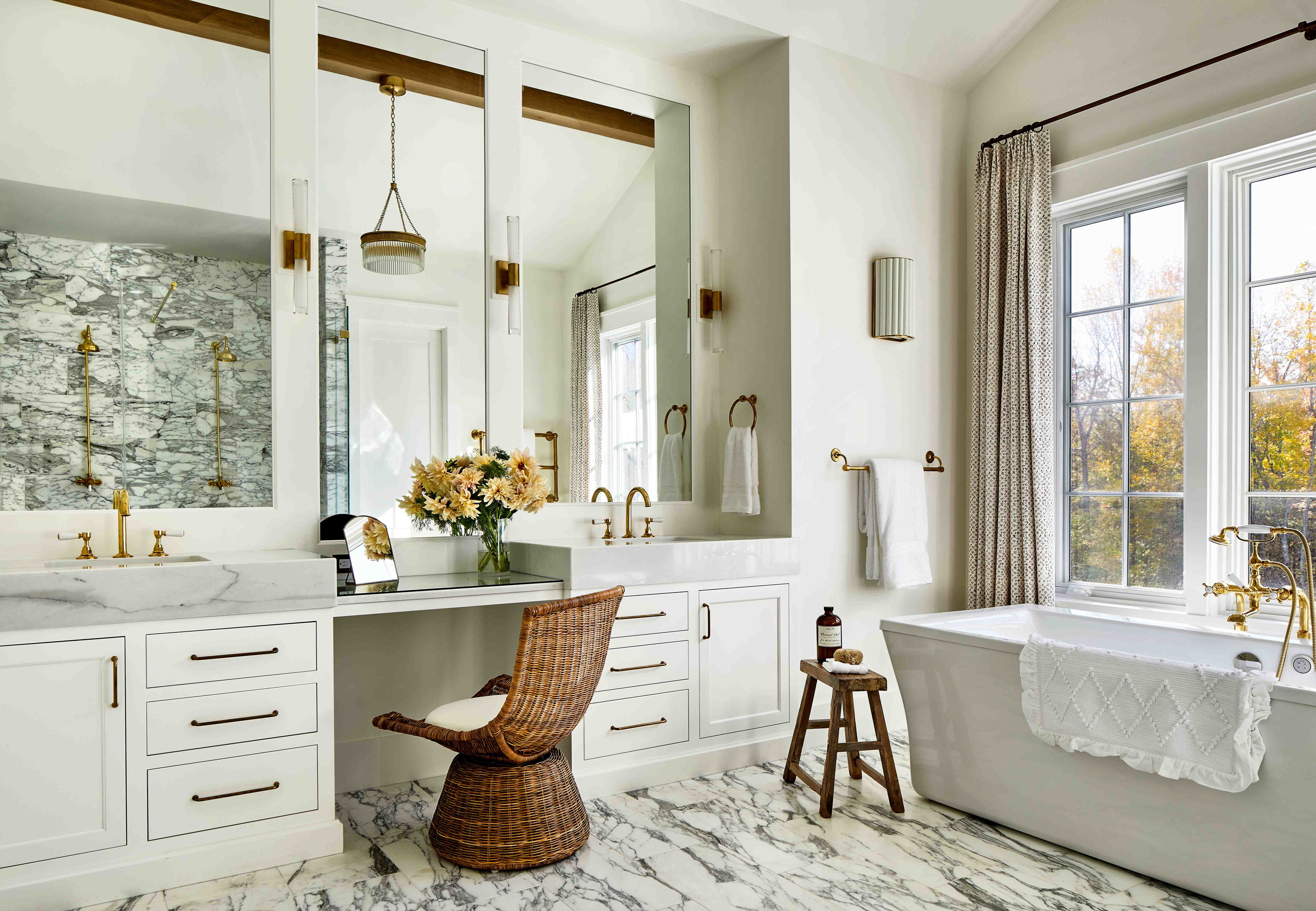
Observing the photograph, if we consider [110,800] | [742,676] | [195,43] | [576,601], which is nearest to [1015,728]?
[742,676]

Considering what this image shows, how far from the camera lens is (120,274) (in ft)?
8.61

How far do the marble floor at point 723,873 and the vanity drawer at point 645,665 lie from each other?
391mm

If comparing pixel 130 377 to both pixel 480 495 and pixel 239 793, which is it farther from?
pixel 239 793

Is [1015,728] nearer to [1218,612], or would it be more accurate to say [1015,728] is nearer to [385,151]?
[1218,612]

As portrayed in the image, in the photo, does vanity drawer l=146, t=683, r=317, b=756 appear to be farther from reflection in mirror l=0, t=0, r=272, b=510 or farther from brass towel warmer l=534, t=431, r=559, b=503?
brass towel warmer l=534, t=431, r=559, b=503

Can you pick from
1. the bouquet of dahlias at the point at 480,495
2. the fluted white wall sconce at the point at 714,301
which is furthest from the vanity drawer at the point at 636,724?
the fluted white wall sconce at the point at 714,301

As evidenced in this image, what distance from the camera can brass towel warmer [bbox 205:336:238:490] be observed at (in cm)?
274

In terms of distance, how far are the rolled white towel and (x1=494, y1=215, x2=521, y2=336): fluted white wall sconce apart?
1606mm

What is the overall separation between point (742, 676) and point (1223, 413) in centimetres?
194

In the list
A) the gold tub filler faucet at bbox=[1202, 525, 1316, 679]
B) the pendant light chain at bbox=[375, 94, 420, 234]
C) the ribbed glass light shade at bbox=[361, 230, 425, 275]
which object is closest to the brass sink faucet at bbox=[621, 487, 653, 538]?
the ribbed glass light shade at bbox=[361, 230, 425, 275]

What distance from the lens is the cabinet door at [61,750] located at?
207cm

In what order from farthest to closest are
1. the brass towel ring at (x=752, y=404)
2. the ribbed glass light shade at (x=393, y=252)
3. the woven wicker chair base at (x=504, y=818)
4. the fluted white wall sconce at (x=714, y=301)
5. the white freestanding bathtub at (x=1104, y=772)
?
1. the fluted white wall sconce at (x=714, y=301)
2. the brass towel ring at (x=752, y=404)
3. the ribbed glass light shade at (x=393, y=252)
4. the woven wicker chair base at (x=504, y=818)
5. the white freestanding bathtub at (x=1104, y=772)

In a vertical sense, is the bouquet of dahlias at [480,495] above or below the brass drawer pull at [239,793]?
above

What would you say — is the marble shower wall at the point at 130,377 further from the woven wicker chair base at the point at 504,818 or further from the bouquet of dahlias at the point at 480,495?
the woven wicker chair base at the point at 504,818
